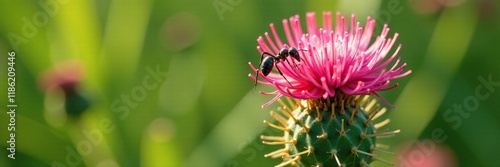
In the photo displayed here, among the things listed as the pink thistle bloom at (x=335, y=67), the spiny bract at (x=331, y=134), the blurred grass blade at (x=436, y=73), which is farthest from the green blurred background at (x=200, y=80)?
the pink thistle bloom at (x=335, y=67)

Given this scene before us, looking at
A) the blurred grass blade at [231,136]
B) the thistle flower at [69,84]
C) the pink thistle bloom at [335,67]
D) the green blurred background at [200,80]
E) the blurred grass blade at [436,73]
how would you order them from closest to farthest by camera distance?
the pink thistle bloom at [335,67] < the thistle flower at [69,84] < the blurred grass blade at [231,136] < the green blurred background at [200,80] < the blurred grass blade at [436,73]

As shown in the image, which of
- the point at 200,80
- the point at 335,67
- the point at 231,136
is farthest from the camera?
the point at 200,80

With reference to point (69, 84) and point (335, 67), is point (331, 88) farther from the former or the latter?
point (69, 84)

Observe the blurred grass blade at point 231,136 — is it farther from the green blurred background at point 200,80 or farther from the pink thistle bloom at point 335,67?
A: the pink thistle bloom at point 335,67

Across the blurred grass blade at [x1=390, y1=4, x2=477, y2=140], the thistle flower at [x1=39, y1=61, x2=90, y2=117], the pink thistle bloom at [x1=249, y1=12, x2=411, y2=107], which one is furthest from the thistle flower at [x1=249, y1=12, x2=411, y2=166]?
the blurred grass blade at [x1=390, y1=4, x2=477, y2=140]

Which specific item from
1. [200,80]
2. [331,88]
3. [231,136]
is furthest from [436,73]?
[331,88]

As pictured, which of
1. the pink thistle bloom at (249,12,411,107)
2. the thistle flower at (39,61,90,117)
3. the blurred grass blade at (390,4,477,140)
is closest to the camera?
the pink thistle bloom at (249,12,411,107)

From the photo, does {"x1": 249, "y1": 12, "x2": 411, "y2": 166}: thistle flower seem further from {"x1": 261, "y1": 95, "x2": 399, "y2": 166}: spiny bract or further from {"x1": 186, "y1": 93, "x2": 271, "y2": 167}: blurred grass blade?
{"x1": 186, "y1": 93, "x2": 271, "y2": 167}: blurred grass blade
